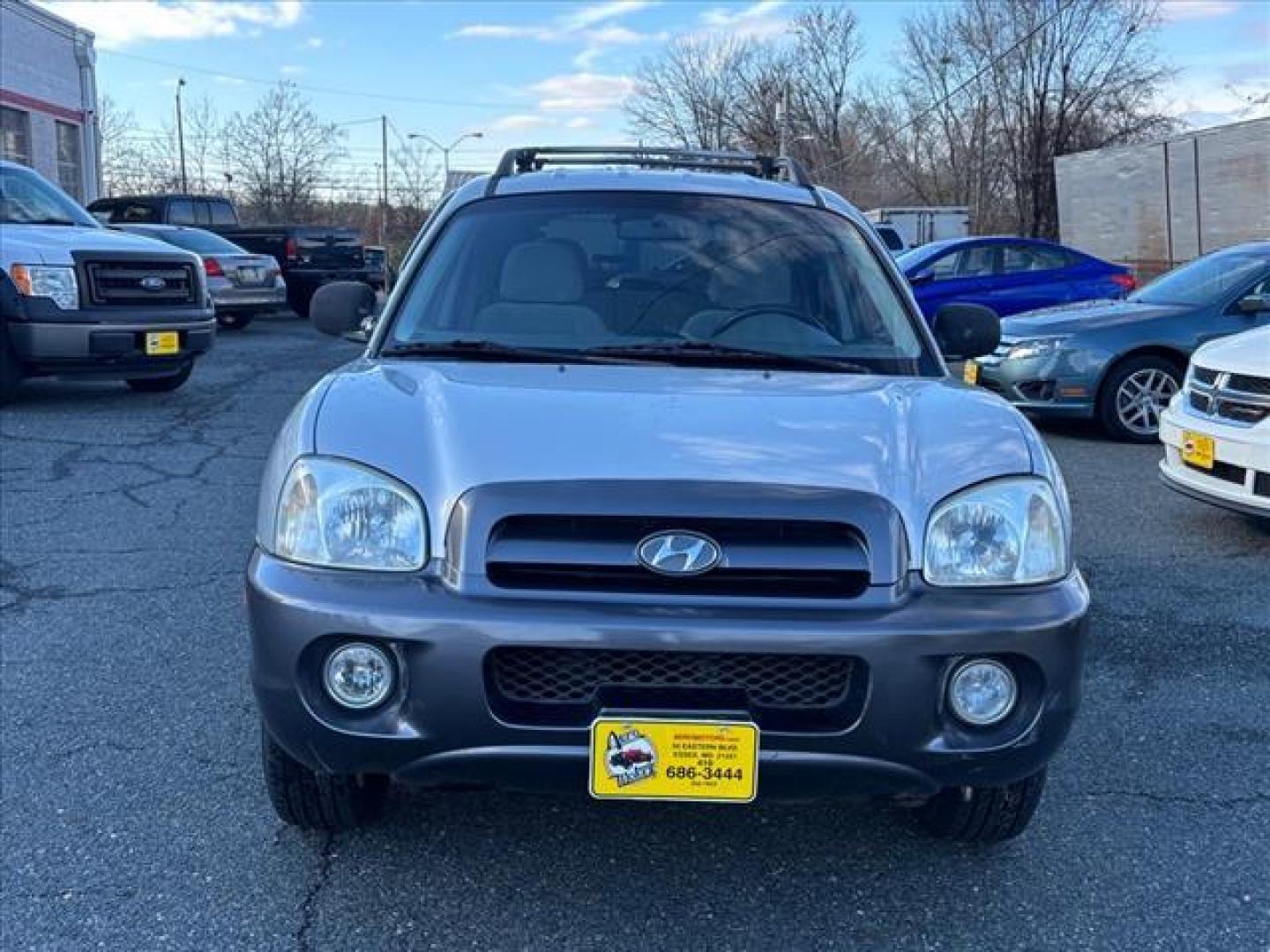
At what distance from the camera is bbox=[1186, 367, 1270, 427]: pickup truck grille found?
19.2 feet

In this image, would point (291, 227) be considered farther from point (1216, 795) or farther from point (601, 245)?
point (1216, 795)

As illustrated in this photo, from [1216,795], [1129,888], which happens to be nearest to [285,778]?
[1129,888]

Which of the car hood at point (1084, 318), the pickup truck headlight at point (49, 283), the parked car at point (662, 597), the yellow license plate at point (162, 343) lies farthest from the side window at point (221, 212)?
the parked car at point (662, 597)

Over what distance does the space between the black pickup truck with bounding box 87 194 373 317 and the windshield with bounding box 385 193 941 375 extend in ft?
53.6

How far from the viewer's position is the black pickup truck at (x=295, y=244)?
19.6 m

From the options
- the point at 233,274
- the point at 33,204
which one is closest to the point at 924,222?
the point at 233,274

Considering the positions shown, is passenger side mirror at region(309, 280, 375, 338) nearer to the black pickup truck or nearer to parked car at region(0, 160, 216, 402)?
parked car at region(0, 160, 216, 402)

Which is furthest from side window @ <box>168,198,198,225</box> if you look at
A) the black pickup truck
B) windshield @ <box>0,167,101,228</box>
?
windshield @ <box>0,167,101,228</box>

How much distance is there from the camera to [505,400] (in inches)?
109

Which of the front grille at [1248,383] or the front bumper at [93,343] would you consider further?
the front bumper at [93,343]

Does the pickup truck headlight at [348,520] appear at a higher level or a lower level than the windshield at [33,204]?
lower

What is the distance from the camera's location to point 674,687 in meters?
2.45

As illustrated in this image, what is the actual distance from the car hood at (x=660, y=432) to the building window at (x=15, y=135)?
2185 cm

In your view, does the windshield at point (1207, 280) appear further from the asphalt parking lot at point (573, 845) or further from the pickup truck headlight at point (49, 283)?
the pickup truck headlight at point (49, 283)
